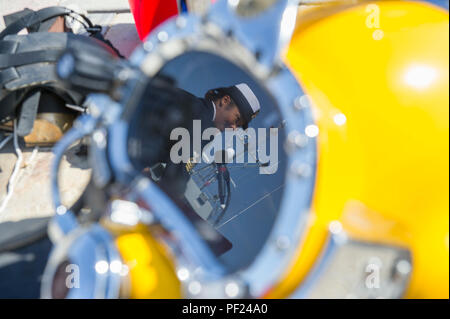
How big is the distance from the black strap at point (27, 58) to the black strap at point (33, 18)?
0.32 metres

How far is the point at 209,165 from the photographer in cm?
154

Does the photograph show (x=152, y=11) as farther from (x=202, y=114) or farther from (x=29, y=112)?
(x=202, y=114)

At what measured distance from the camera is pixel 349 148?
74cm

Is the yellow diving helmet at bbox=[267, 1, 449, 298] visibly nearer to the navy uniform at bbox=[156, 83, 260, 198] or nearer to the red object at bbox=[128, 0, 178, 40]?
the navy uniform at bbox=[156, 83, 260, 198]

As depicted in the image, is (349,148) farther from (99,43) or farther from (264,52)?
(99,43)

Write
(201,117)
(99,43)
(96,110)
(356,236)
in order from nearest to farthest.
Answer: (356,236)
(96,110)
(201,117)
(99,43)

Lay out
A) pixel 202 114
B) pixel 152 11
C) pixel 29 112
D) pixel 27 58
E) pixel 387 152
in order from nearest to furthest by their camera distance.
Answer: pixel 387 152 < pixel 202 114 < pixel 27 58 < pixel 29 112 < pixel 152 11

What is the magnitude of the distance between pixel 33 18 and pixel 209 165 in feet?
3.97

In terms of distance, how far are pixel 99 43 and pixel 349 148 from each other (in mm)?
1563

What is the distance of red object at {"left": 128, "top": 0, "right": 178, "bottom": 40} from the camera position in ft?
6.24

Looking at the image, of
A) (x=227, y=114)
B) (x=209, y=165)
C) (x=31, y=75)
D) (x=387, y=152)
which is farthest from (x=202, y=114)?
(x=31, y=75)

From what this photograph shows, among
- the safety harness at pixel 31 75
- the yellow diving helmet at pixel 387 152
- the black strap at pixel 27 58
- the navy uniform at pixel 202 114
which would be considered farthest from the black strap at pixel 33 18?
the yellow diving helmet at pixel 387 152
